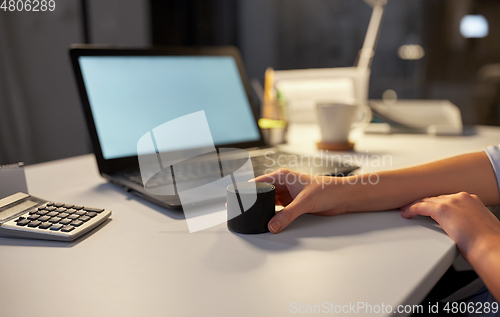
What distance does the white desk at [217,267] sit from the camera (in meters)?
0.29

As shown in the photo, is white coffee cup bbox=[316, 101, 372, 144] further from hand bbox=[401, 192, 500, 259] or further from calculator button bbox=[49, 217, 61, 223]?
calculator button bbox=[49, 217, 61, 223]

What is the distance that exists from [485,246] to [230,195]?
29 centimetres

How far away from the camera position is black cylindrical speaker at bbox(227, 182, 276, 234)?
419 mm

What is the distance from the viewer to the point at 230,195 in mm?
428

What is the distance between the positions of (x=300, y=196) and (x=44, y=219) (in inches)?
12.6

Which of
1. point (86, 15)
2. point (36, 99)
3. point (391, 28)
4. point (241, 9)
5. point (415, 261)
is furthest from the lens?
point (241, 9)

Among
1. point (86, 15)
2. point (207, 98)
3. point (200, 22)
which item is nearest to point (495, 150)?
point (207, 98)

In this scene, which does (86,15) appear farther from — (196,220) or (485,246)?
(485,246)

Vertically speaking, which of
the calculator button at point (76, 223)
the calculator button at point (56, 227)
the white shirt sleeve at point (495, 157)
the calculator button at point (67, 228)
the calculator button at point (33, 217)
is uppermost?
the white shirt sleeve at point (495, 157)

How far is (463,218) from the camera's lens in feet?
1.40

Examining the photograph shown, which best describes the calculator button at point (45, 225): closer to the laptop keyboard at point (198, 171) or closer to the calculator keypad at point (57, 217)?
the calculator keypad at point (57, 217)

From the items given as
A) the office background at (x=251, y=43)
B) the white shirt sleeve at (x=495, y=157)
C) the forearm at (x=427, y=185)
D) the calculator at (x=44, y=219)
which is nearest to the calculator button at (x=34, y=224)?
the calculator at (x=44, y=219)

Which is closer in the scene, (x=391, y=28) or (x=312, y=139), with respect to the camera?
(x=312, y=139)

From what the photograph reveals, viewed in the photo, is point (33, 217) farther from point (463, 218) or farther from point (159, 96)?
point (463, 218)
